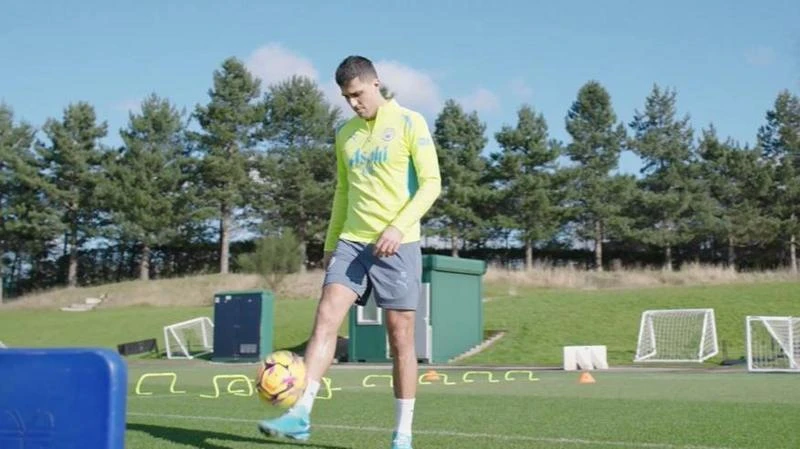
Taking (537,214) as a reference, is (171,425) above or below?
below

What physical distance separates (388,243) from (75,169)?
201 ft

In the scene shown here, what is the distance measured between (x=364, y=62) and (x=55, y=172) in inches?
2447

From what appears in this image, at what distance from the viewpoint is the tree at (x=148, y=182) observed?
2355 inches

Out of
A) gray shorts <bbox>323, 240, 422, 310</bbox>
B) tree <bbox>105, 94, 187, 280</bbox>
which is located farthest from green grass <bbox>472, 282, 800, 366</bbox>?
tree <bbox>105, 94, 187, 280</bbox>

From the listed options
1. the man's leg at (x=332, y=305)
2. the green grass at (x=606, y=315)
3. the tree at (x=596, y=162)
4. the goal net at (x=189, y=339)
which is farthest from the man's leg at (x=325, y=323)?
the tree at (x=596, y=162)

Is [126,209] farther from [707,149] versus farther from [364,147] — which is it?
[364,147]

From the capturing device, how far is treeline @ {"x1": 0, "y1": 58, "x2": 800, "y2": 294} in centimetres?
5878

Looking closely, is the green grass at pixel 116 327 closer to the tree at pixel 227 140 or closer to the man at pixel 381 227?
the tree at pixel 227 140

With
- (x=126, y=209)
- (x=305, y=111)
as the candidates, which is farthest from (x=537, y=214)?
(x=126, y=209)

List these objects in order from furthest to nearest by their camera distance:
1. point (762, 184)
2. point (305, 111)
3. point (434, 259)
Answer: point (305, 111), point (762, 184), point (434, 259)

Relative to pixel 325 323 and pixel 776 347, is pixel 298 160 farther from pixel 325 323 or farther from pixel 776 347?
pixel 325 323

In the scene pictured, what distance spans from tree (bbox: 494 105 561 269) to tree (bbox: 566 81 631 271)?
5.75 ft

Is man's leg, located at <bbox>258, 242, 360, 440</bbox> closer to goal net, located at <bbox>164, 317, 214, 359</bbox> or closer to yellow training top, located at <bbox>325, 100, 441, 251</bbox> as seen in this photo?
yellow training top, located at <bbox>325, 100, 441, 251</bbox>

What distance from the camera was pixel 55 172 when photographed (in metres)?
63.3
